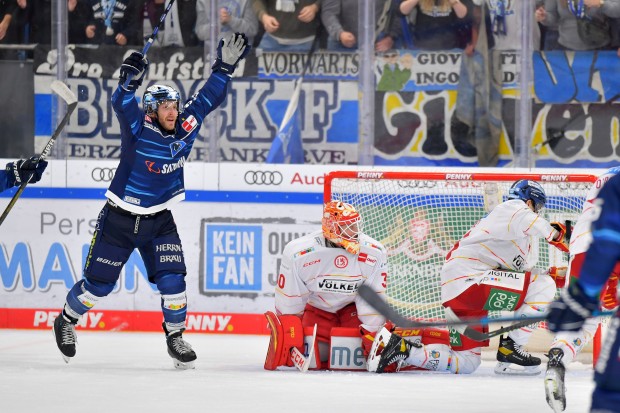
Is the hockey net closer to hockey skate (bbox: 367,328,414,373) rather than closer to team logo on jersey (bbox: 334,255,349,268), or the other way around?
team logo on jersey (bbox: 334,255,349,268)

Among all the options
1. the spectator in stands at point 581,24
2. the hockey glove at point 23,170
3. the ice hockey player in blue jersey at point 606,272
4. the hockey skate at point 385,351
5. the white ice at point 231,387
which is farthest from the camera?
the spectator in stands at point 581,24

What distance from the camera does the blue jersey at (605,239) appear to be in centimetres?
314

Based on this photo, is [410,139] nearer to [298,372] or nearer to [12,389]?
[298,372]

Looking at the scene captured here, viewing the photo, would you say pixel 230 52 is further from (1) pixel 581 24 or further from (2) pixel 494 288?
(1) pixel 581 24

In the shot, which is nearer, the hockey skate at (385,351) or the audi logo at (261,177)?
the hockey skate at (385,351)

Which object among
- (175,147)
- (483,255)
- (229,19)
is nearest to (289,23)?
(229,19)

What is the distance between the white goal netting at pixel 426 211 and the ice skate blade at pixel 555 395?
2.12 m

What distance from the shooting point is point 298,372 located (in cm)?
581

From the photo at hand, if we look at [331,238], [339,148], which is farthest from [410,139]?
[331,238]

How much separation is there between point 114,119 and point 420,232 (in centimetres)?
200

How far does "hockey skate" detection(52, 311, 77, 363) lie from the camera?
6004 mm

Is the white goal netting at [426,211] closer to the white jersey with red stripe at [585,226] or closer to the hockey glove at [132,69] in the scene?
the hockey glove at [132,69]

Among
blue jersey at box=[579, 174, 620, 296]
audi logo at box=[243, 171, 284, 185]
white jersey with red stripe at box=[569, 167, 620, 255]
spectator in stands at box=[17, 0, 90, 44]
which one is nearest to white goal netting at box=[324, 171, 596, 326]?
audi logo at box=[243, 171, 284, 185]

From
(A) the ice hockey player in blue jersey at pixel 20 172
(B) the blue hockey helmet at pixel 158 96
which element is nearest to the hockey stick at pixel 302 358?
(B) the blue hockey helmet at pixel 158 96
